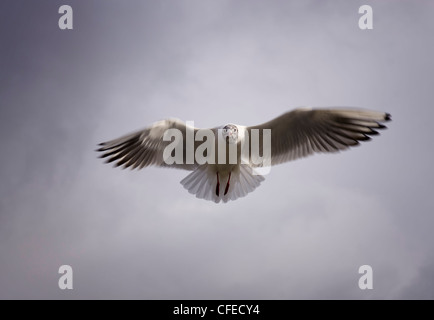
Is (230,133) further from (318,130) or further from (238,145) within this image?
(318,130)

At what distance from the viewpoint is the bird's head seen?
409 centimetres

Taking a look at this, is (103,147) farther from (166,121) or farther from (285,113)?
(285,113)

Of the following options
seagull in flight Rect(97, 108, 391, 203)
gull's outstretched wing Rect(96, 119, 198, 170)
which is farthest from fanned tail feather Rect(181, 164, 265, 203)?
gull's outstretched wing Rect(96, 119, 198, 170)

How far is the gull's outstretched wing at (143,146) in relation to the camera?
4293 mm

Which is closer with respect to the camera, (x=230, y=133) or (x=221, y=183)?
(x=230, y=133)

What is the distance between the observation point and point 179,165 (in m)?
4.59

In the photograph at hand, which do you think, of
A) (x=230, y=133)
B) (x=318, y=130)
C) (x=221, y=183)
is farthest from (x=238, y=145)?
(x=318, y=130)

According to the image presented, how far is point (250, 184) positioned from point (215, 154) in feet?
1.33

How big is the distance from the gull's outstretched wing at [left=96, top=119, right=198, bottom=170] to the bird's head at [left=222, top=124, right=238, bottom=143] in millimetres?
315

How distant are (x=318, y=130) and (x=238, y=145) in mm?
670

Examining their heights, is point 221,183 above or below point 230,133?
below

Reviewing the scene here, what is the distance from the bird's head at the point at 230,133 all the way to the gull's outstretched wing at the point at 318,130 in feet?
0.74

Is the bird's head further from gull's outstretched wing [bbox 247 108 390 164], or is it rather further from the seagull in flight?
gull's outstretched wing [bbox 247 108 390 164]

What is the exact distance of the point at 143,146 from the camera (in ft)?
14.5
